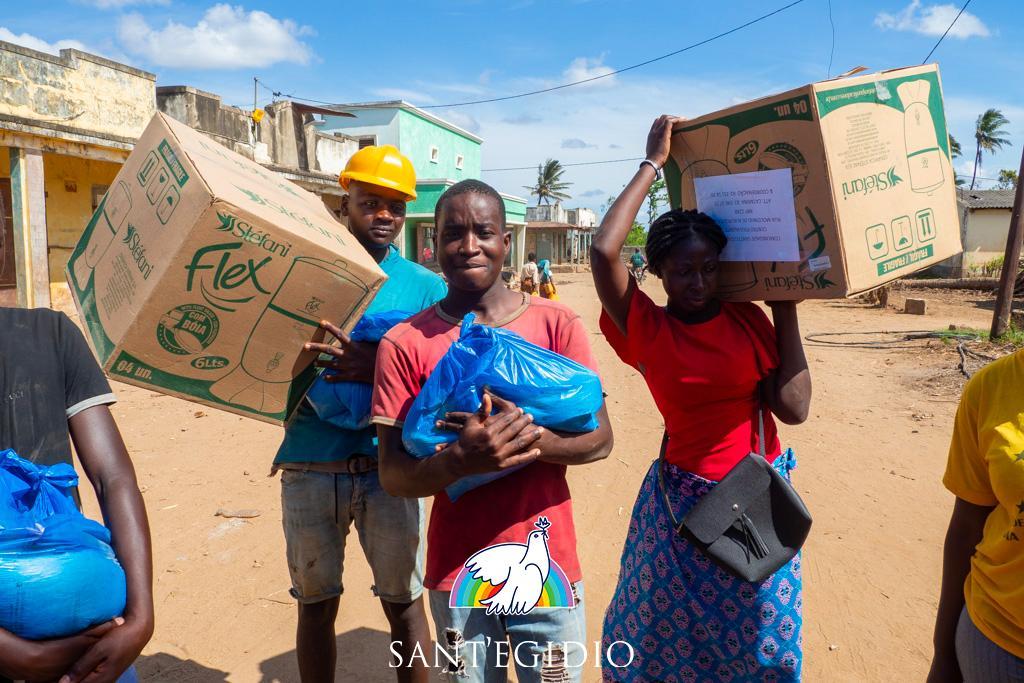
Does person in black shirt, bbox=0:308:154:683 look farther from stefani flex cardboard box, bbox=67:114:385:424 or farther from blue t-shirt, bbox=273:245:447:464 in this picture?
blue t-shirt, bbox=273:245:447:464

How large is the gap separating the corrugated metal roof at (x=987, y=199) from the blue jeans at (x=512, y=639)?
1236 inches

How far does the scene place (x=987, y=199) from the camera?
105 ft

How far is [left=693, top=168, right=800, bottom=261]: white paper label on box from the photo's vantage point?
184 centimetres

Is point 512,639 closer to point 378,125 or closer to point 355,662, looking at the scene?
point 355,662

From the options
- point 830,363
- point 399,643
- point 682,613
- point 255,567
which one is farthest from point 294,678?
point 830,363

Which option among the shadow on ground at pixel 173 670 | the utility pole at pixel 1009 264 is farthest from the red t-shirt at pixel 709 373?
the utility pole at pixel 1009 264

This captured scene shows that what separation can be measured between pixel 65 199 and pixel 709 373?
1236cm

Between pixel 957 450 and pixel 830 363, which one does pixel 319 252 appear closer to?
pixel 957 450

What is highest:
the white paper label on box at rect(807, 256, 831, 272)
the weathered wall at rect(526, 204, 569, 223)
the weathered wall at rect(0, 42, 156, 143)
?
the weathered wall at rect(526, 204, 569, 223)

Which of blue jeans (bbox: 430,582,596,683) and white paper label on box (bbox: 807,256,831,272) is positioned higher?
white paper label on box (bbox: 807,256,831,272)

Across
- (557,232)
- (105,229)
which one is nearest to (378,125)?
(557,232)

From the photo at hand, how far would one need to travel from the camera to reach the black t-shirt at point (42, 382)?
1.39 metres

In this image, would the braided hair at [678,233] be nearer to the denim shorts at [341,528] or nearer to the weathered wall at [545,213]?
the denim shorts at [341,528]

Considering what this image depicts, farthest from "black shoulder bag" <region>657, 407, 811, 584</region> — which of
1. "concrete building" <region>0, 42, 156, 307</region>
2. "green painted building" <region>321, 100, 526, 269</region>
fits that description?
"green painted building" <region>321, 100, 526, 269</region>
